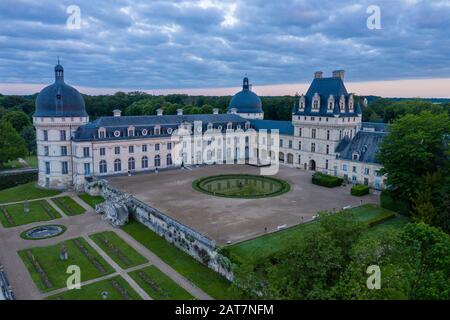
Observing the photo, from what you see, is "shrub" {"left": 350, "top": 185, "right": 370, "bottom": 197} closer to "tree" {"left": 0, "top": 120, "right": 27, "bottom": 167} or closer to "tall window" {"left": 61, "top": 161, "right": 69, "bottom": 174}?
"tall window" {"left": 61, "top": 161, "right": 69, "bottom": 174}

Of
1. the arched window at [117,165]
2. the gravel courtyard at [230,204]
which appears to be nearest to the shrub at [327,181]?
the gravel courtyard at [230,204]

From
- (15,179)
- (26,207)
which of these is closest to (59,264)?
(26,207)

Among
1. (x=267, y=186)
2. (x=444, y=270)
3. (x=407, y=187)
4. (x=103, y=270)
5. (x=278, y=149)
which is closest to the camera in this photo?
(x=444, y=270)

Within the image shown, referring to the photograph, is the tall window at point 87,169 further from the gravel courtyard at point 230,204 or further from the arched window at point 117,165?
the arched window at point 117,165

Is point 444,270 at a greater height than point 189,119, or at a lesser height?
lesser

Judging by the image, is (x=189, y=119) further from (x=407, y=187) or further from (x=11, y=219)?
(x=407, y=187)

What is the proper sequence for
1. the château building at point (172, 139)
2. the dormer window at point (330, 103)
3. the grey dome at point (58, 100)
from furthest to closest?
the dormer window at point (330, 103), the château building at point (172, 139), the grey dome at point (58, 100)
